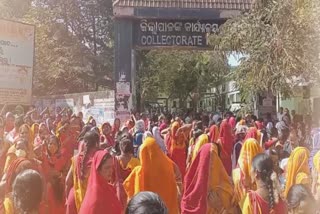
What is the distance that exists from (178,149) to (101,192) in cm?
600

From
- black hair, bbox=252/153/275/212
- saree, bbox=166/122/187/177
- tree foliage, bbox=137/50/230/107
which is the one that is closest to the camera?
black hair, bbox=252/153/275/212

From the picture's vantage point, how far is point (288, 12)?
12734 millimetres

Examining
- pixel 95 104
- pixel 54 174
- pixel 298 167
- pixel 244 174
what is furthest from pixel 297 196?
pixel 95 104

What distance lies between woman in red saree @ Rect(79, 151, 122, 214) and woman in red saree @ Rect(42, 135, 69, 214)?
1431mm

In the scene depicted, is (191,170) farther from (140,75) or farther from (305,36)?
(140,75)

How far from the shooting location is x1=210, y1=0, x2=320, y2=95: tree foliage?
12.1 metres

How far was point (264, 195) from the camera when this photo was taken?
3.97m

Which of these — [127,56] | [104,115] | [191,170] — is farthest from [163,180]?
[127,56]

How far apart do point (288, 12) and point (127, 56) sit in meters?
7.76

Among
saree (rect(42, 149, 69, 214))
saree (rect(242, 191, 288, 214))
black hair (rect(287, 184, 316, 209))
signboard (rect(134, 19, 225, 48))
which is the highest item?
signboard (rect(134, 19, 225, 48))

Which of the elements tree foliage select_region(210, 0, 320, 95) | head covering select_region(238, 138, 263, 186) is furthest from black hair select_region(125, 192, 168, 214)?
tree foliage select_region(210, 0, 320, 95)

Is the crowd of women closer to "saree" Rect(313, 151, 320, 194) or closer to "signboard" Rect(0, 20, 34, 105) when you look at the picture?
"saree" Rect(313, 151, 320, 194)

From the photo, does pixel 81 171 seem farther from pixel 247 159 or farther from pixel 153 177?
pixel 247 159

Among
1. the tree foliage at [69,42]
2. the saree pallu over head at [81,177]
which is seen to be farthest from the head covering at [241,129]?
the tree foliage at [69,42]
